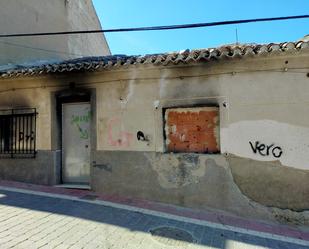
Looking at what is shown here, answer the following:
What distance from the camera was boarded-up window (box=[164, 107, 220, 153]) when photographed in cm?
750

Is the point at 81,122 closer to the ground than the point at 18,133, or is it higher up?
higher up

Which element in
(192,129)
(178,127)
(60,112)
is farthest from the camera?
(60,112)

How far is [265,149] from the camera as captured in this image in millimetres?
7016

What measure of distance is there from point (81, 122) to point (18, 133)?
206 centimetres

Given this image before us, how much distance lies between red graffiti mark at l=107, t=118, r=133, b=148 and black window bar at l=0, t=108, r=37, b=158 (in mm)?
2440

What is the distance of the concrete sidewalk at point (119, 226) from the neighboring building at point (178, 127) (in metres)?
0.45

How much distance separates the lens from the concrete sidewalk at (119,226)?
536cm

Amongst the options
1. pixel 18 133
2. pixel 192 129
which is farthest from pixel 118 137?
pixel 18 133

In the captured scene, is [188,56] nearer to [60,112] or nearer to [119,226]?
[119,226]

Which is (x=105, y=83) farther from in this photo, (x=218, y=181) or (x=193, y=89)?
(x=218, y=181)

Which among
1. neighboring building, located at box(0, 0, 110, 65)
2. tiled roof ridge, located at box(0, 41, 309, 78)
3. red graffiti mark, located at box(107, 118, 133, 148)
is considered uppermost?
neighboring building, located at box(0, 0, 110, 65)

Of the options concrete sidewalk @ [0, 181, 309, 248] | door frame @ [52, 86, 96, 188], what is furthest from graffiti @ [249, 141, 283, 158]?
door frame @ [52, 86, 96, 188]

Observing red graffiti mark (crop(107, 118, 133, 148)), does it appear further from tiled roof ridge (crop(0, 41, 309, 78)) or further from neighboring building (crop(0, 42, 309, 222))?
tiled roof ridge (crop(0, 41, 309, 78))

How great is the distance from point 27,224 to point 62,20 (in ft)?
35.6
